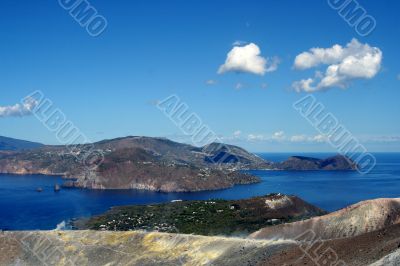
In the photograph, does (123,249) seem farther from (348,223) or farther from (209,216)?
(209,216)

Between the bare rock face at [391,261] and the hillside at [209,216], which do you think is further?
the hillside at [209,216]

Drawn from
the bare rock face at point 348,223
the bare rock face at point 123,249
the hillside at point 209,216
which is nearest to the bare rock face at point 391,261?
the bare rock face at point 123,249

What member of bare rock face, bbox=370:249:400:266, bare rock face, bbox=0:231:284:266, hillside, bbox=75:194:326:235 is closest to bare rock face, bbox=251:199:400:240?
bare rock face, bbox=0:231:284:266

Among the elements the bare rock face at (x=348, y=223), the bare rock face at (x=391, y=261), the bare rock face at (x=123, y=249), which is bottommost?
the bare rock face at (x=123, y=249)

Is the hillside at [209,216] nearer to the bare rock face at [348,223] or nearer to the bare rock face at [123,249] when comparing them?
the bare rock face at [348,223]

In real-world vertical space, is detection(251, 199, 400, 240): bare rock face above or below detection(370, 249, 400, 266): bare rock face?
above

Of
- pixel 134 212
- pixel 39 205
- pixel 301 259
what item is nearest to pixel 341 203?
pixel 134 212

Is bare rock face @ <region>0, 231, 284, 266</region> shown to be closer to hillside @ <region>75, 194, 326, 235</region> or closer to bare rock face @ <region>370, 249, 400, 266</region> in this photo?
bare rock face @ <region>370, 249, 400, 266</region>

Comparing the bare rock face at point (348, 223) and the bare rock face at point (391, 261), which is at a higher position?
the bare rock face at point (348, 223)

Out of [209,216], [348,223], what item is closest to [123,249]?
[348,223]

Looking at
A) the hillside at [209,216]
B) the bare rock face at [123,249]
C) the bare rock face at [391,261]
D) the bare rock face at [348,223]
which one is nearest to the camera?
the bare rock face at [391,261]
